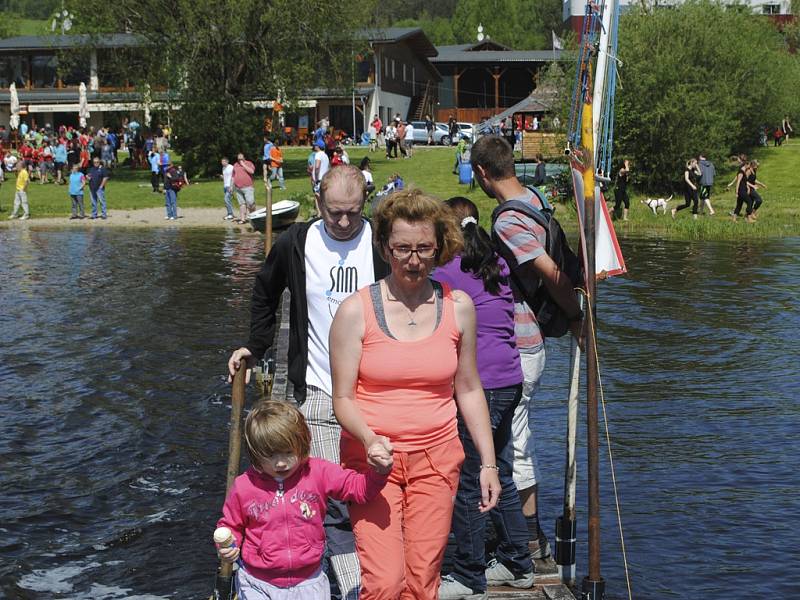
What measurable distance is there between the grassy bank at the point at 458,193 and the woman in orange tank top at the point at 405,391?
68.3 feet

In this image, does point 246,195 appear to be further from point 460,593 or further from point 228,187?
point 460,593

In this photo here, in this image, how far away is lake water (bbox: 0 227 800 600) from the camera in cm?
868

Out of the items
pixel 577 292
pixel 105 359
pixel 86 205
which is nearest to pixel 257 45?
pixel 86 205

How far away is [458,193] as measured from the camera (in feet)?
128

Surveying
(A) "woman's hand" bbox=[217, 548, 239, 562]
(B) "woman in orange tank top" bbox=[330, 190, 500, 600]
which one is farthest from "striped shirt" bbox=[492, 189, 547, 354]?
(A) "woman's hand" bbox=[217, 548, 239, 562]

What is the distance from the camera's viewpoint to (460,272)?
5.98 metres

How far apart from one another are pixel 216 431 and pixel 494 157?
6864 millimetres

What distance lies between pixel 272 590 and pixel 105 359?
11.8m

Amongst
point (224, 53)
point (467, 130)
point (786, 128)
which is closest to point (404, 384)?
point (224, 53)

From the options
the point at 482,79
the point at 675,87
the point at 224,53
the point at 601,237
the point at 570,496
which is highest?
the point at 482,79

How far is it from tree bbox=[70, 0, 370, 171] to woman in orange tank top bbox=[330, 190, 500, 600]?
3916 cm

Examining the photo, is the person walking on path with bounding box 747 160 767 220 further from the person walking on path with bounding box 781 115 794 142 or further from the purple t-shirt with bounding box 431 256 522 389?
the purple t-shirt with bounding box 431 256 522 389

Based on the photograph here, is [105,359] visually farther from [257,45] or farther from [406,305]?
[257,45]

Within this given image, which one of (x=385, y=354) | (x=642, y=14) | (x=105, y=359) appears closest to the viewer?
(x=385, y=354)
